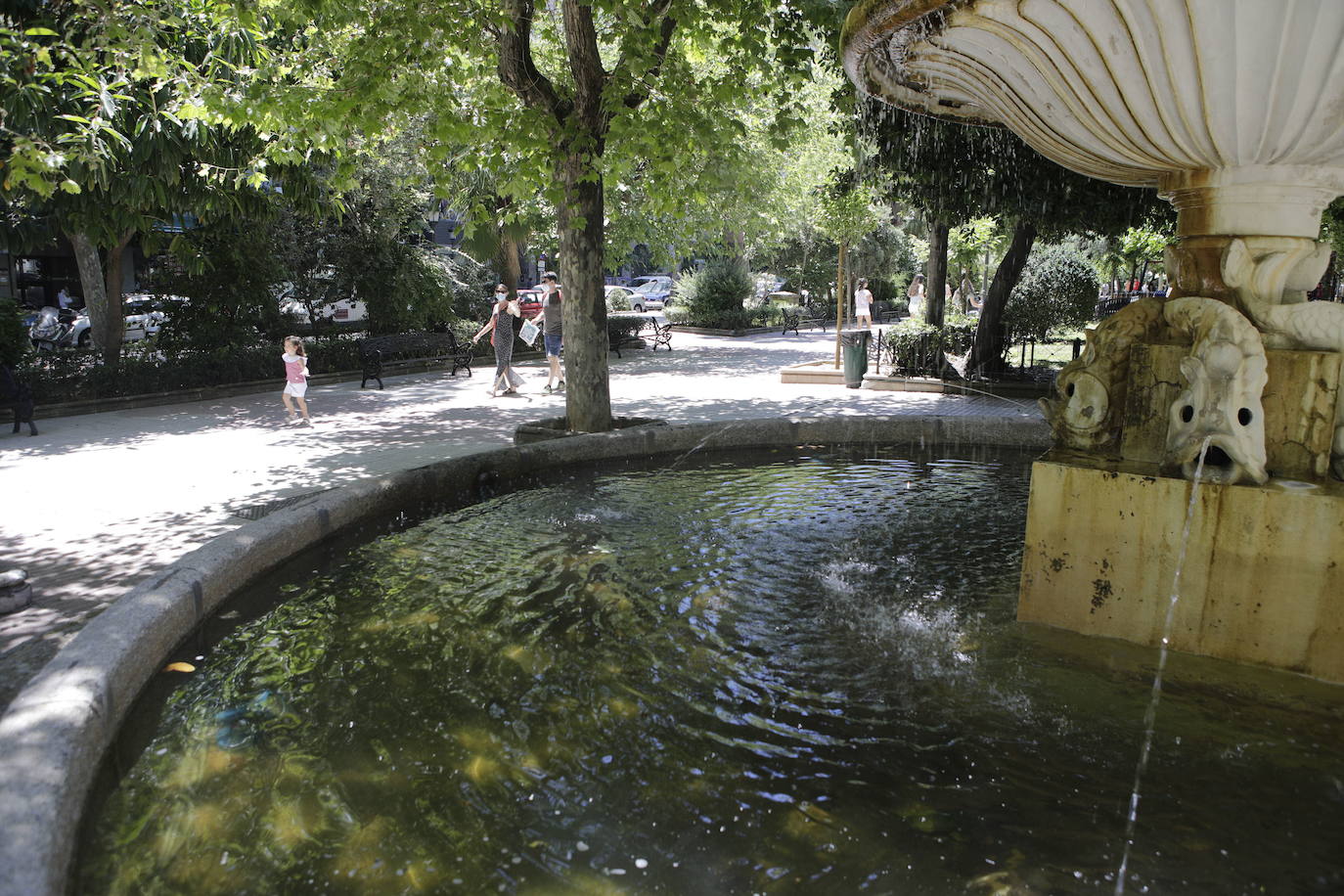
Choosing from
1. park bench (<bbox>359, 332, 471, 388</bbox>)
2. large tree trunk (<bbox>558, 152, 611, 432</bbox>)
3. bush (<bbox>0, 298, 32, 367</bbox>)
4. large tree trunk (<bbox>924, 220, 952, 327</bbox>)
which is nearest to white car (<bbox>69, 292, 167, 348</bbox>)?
park bench (<bbox>359, 332, 471, 388</bbox>)

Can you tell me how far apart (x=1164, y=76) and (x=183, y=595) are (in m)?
5.12

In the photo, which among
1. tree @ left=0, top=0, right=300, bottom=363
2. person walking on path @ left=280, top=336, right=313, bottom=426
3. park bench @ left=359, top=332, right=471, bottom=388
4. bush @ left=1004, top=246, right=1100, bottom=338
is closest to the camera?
tree @ left=0, top=0, right=300, bottom=363

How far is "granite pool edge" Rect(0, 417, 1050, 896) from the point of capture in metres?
2.93

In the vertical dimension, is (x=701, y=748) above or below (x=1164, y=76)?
below

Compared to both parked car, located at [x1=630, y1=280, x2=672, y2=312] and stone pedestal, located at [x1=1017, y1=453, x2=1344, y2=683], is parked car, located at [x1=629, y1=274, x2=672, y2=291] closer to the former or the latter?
parked car, located at [x1=630, y1=280, x2=672, y2=312]

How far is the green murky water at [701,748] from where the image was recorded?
3.15 m

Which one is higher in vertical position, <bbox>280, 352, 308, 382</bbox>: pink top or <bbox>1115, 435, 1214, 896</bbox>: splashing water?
<bbox>280, 352, 308, 382</bbox>: pink top

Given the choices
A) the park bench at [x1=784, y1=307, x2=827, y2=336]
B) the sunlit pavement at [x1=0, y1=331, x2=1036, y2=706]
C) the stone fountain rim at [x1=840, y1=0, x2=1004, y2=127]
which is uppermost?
the stone fountain rim at [x1=840, y1=0, x2=1004, y2=127]

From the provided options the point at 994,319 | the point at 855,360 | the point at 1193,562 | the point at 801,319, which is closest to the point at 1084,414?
the point at 1193,562

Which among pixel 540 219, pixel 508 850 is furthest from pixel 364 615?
pixel 540 219

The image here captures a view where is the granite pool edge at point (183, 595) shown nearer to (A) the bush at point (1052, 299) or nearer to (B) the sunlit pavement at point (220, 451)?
(B) the sunlit pavement at point (220, 451)

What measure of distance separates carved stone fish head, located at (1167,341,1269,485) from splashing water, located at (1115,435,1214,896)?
0.17 feet

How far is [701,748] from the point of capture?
387 cm

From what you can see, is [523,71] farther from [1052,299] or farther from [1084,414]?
[1052,299]
